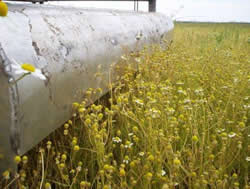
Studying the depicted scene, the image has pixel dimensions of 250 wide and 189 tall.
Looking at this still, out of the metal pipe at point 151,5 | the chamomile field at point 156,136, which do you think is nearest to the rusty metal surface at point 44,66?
the chamomile field at point 156,136

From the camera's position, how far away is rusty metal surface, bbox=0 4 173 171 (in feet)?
3.71

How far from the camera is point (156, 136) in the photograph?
5.43 ft

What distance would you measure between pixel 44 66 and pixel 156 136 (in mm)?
716

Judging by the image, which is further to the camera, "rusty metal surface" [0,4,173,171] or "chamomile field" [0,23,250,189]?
"chamomile field" [0,23,250,189]

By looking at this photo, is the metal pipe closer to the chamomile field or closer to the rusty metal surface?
the chamomile field

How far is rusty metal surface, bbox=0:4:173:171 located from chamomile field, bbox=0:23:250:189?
3.5 inches

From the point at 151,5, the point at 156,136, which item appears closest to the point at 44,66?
the point at 156,136

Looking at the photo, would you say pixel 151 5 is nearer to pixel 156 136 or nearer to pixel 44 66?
pixel 156 136

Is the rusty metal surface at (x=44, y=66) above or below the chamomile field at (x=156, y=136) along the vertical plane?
above

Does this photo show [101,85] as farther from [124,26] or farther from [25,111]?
[25,111]

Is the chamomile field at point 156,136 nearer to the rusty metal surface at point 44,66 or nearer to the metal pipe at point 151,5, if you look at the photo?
the rusty metal surface at point 44,66

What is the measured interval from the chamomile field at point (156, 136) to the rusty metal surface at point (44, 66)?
9 centimetres

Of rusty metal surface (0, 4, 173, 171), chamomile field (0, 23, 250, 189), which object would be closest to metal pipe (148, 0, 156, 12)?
chamomile field (0, 23, 250, 189)

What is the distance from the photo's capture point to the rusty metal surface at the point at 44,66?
1.13 metres
